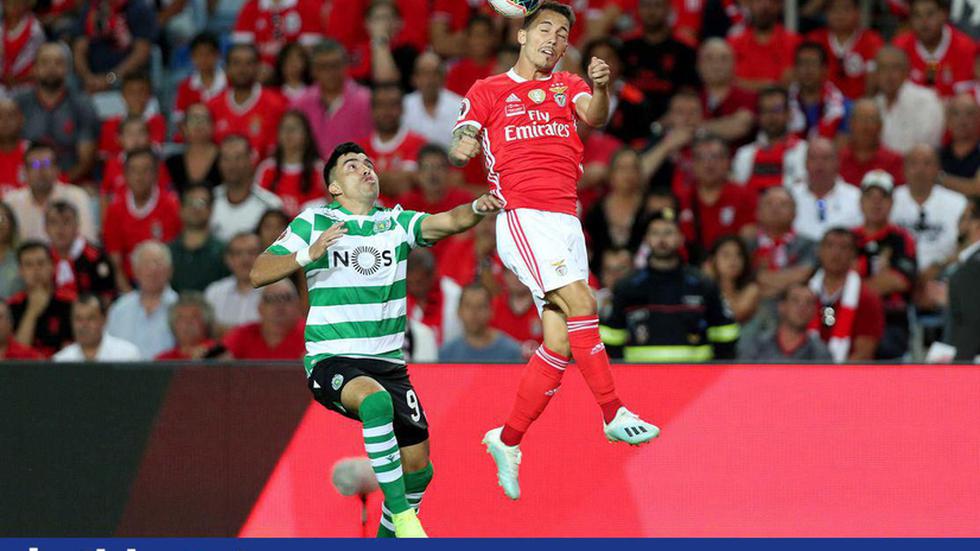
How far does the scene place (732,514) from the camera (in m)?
8.87

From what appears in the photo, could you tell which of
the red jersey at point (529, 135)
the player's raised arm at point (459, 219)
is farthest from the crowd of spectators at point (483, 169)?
the red jersey at point (529, 135)

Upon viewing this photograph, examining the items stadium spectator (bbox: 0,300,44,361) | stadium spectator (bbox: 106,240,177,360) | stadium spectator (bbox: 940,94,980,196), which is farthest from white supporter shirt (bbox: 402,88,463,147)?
stadium spectator (bbox: 940,94,980,196)

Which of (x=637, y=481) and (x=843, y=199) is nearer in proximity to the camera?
(x=637, y=481)

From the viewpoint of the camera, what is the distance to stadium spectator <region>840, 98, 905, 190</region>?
1222 centimetres

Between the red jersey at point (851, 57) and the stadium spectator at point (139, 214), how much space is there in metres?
4.82

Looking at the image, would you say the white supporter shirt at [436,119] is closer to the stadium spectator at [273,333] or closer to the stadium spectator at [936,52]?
the stadium spectator at [273,333]

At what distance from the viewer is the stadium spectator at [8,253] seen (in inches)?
467

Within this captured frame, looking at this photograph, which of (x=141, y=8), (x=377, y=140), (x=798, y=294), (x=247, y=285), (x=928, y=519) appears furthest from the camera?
(x=141, y=8)

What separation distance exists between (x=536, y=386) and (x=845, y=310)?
367 cm

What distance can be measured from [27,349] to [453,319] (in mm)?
2599

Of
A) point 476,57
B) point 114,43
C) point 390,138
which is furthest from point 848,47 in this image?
point 114,43

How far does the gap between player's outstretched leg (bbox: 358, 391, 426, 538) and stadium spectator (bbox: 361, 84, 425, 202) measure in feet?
16.0

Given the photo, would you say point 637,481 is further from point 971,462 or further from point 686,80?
point 686,80

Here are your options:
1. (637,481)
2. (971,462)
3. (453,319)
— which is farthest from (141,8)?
(971,462)
